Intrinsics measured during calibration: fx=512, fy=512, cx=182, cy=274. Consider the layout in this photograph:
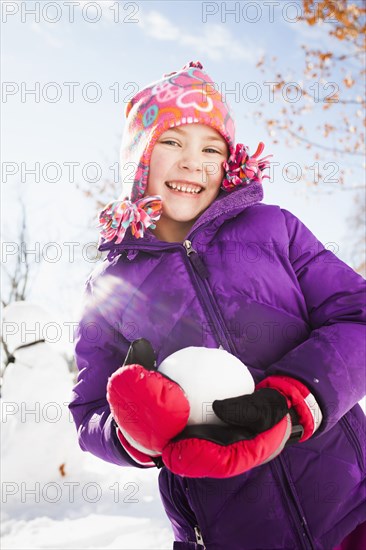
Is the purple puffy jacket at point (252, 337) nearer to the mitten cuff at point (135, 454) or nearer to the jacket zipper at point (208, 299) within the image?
the jacket zipper at point (208, 299)

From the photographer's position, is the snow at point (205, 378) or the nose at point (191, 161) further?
the nose at point (191, 161)

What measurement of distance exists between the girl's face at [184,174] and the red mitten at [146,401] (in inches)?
33.8

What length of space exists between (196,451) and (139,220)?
101cm

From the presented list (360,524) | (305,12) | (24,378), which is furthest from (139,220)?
(305,12)

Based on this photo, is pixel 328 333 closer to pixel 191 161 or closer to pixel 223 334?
pixel 223 334

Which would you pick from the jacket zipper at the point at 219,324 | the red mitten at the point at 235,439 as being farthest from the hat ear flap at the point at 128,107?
the red mitten at the point at 235,439

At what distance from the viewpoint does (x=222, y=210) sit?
1.95 metres

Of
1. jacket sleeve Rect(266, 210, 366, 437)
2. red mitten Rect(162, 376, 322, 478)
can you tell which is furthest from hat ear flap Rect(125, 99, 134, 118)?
red mitten Rect(162, 376, 322, 478)

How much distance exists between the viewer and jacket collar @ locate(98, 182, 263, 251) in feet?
6.33

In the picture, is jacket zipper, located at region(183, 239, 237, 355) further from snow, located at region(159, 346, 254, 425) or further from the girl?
snow, located at region(159, 346, 254, 425)

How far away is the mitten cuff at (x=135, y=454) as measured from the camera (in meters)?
1.55

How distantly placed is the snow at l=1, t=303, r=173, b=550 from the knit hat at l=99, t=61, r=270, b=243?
→ 8.79 ft

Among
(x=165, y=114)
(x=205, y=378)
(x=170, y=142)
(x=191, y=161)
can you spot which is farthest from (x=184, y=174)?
(x=205, y=378)

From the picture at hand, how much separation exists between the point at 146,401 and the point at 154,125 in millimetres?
1304
